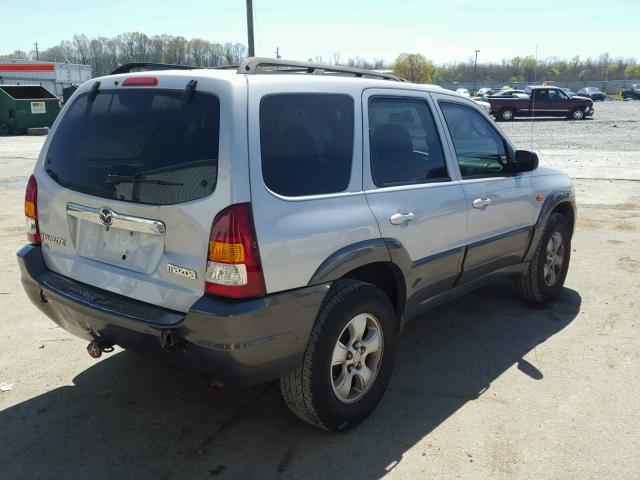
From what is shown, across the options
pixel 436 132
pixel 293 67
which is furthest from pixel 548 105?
pixel 293 67

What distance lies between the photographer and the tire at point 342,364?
288cm

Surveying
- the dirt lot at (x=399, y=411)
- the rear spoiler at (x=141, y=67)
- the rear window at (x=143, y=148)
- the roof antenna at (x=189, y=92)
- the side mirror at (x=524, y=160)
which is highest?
the rear spoiler at (x=141, y=67)

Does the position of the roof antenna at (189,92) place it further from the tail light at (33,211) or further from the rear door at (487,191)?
the rear door at (487,191)

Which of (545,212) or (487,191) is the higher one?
(487,191)

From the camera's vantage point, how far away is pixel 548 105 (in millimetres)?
31719

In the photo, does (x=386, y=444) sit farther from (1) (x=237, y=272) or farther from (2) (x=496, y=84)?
(2) (x=496, y=84)

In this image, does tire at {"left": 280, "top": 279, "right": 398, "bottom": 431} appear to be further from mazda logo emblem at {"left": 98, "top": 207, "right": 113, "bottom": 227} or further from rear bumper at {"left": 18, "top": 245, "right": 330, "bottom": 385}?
mazda logo emblem at {"left": 98, "top": 207, "right": 113, "bottom": 227}

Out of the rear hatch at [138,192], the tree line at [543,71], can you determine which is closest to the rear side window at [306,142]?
the rear hatch at [138,192]

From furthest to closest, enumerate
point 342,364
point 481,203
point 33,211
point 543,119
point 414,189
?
point 543,119
point 481,203
point 414,189
point 33,211
point 342,364

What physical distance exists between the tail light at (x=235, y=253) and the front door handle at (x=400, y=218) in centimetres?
98

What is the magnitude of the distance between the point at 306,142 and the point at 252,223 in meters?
0.60

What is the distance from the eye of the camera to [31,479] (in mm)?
2750

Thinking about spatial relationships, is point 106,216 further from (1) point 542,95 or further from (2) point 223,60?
(2) point 223,60

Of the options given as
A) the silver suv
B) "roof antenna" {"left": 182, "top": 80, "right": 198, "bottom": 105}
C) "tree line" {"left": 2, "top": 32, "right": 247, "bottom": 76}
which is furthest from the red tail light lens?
→ "tree line" {"left": 2, "top": 32, "right": 247, "bottom": 76}
